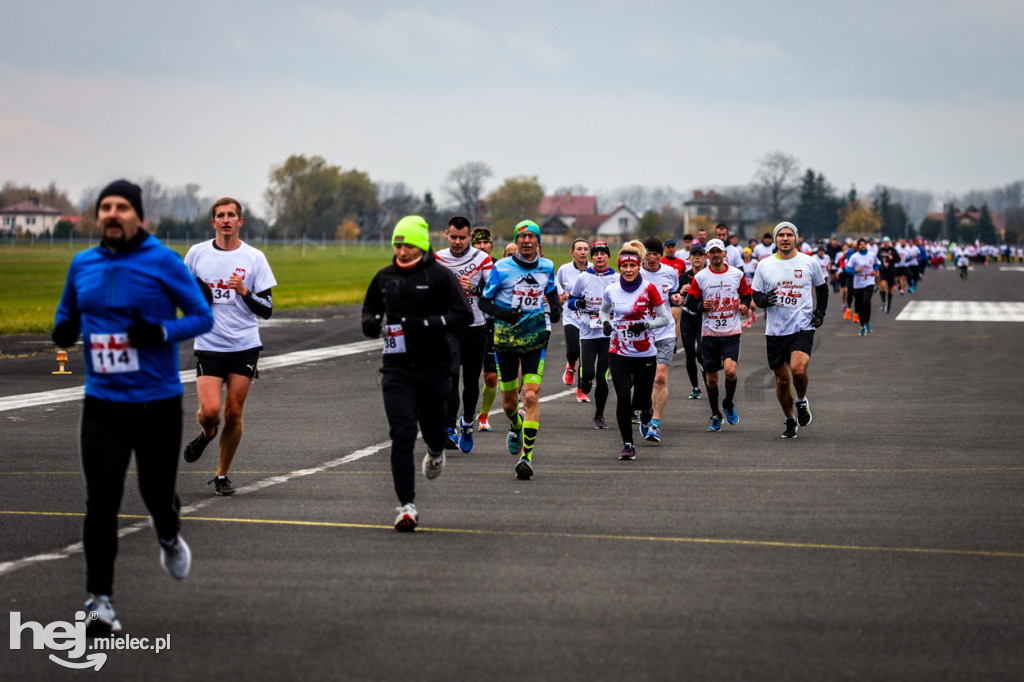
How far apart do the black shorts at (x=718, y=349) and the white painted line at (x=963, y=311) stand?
70.7 feet

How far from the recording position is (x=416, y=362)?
332 inches

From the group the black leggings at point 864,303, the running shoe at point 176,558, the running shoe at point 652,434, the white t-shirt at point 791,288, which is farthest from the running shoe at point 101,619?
the black leggings at point 864,303

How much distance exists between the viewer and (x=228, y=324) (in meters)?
9.56

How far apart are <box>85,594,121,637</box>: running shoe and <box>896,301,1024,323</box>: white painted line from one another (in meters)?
30.7

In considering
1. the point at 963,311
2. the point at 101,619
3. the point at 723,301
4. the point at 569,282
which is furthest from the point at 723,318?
the point at 963,311

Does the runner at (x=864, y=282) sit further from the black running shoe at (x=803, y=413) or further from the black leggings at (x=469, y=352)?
the black leggings at (x=469, y=352)

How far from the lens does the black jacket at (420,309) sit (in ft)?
27.6

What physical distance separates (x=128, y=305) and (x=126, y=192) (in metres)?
0.52

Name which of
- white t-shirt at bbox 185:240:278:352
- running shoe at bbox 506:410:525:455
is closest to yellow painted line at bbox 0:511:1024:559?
white t-shirt at bbox 185:240:278:352

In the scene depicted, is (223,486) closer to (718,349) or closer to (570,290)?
(718,349)

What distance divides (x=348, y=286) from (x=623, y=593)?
46957 mm

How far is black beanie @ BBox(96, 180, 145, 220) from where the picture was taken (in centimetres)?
607

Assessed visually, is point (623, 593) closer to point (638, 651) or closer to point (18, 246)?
point (638, 651)

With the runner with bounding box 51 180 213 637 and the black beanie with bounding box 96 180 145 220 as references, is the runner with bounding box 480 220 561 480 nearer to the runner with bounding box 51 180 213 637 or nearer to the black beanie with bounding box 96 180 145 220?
the runner with bounding box 51 180 213 637
